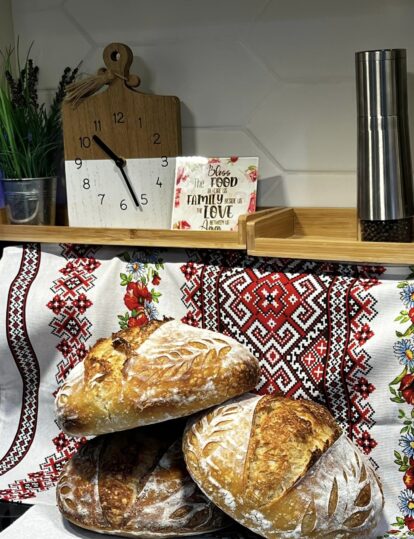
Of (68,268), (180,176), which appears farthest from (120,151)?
(68,268)

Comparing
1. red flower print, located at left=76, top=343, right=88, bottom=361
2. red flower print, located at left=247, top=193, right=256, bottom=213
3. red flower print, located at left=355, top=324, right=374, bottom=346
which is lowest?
red flower print, located at left=76, top=343, right=88, bottom=361

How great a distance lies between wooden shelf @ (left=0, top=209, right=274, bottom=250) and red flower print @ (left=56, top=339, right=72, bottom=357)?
194mm

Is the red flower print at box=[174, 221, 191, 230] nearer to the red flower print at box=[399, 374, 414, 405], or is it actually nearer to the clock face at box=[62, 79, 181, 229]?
the clock face at box=[62, 79, 181, 229]

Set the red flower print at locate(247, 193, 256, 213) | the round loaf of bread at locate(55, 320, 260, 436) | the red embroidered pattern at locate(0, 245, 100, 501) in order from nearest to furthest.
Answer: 1. the round loaf of bread at locate(55, 320, 260, 436)
2. the red flower print at locate(247, 193, 256, 213)
3. the red embroidered pattern at locate(0, 245, 100, 501)

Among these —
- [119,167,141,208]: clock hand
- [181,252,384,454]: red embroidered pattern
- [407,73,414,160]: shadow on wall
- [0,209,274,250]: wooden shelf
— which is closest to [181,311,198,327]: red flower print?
[181,252,384,454]: red embroidered pattern

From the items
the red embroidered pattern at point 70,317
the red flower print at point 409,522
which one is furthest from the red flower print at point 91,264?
the red flower print at point 409,522

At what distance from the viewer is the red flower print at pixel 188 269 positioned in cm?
152

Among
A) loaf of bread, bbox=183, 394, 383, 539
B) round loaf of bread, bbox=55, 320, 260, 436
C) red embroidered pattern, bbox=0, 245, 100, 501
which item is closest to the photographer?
loaf of bread, bbox=183, 394, 383, 539

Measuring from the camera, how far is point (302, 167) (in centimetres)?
155

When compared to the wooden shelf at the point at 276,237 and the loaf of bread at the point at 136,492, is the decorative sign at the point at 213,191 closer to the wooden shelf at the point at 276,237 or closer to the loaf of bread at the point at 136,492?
the wooden shelf at the point at 276,237

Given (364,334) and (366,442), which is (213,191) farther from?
(366,442)

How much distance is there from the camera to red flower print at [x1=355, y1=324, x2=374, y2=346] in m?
1.37

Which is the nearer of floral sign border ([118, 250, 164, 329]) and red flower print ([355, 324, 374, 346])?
red flower print ([355, 324, 374, 346])

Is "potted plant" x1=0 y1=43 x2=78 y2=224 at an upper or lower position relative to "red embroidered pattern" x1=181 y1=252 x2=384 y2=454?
upper
